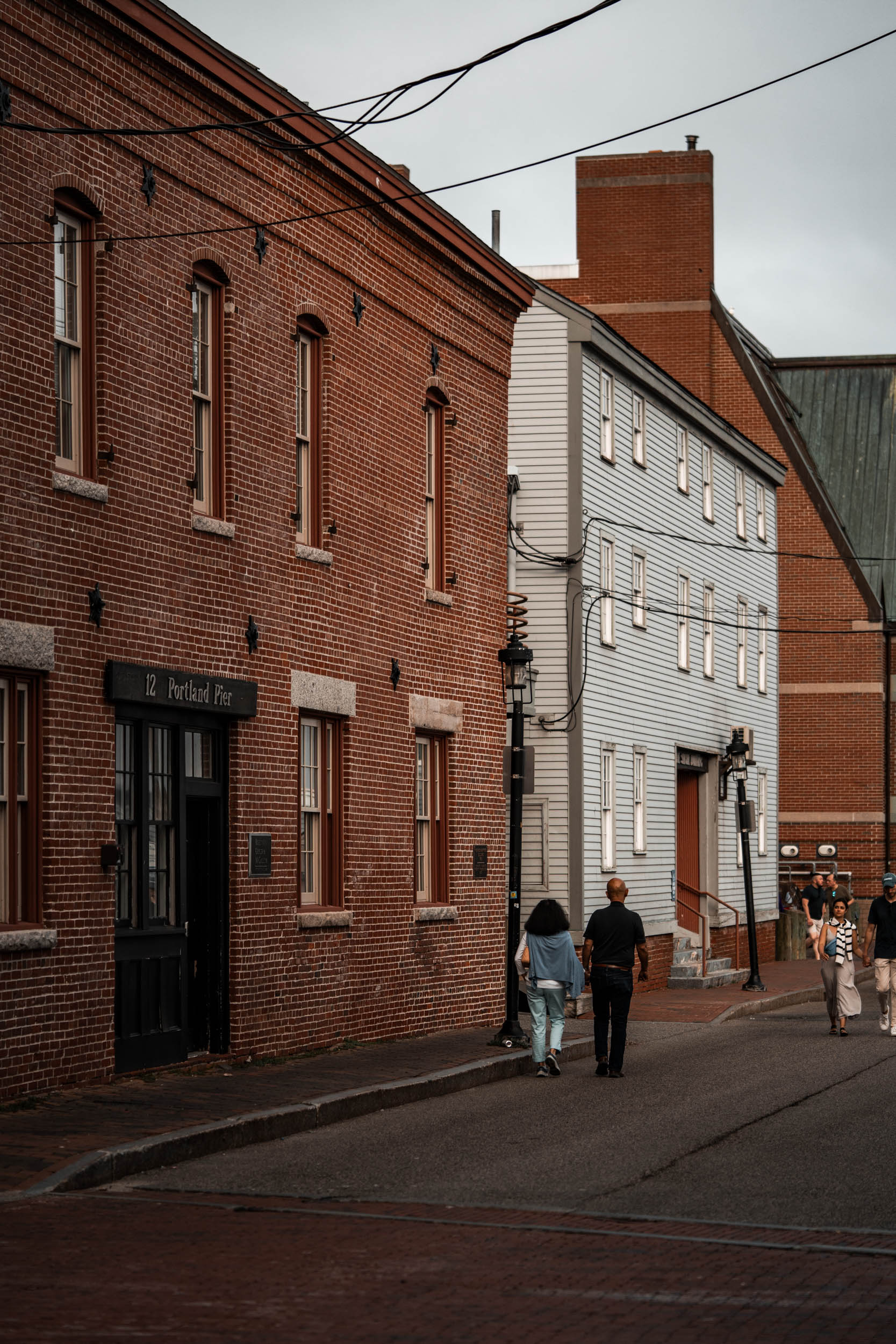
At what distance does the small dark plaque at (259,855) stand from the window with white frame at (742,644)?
22.1 meters

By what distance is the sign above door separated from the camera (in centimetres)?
1437

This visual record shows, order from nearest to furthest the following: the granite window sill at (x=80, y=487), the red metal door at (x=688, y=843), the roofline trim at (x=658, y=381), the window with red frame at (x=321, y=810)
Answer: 1. the granite window sill at (x=80, y=487)
2. the window with red frame at (x=321, y=810)
3. the roofline trim at (x=658, y=381)
4. the red metal door at (x=688, y=843)

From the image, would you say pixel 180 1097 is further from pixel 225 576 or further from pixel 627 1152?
pixel 225 576

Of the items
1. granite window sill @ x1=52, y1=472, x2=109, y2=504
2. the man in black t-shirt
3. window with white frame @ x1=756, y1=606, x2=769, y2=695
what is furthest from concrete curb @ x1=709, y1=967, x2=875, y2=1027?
granite window sill @ x1=52, y1=472, x2=109, y2=504

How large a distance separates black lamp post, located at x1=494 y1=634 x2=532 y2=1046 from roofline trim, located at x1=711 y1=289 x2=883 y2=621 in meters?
25.8

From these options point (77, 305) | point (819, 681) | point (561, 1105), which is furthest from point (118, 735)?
point (819, 681)

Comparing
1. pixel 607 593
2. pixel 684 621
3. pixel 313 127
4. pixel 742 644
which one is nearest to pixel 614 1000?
pixel 313 127

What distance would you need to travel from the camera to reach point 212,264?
16.2 meters

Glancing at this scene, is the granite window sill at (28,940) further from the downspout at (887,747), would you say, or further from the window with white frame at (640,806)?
the downspout at (887,747)

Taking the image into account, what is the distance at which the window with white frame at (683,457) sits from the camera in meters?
33.4

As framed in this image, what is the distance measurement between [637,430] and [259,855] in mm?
15944

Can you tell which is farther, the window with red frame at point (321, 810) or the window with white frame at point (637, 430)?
the window with white frame at point (637, 430)

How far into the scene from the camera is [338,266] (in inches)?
723

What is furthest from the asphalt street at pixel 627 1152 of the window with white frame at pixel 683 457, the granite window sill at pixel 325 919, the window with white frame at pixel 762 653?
the window with white frame at pixel 762 653
